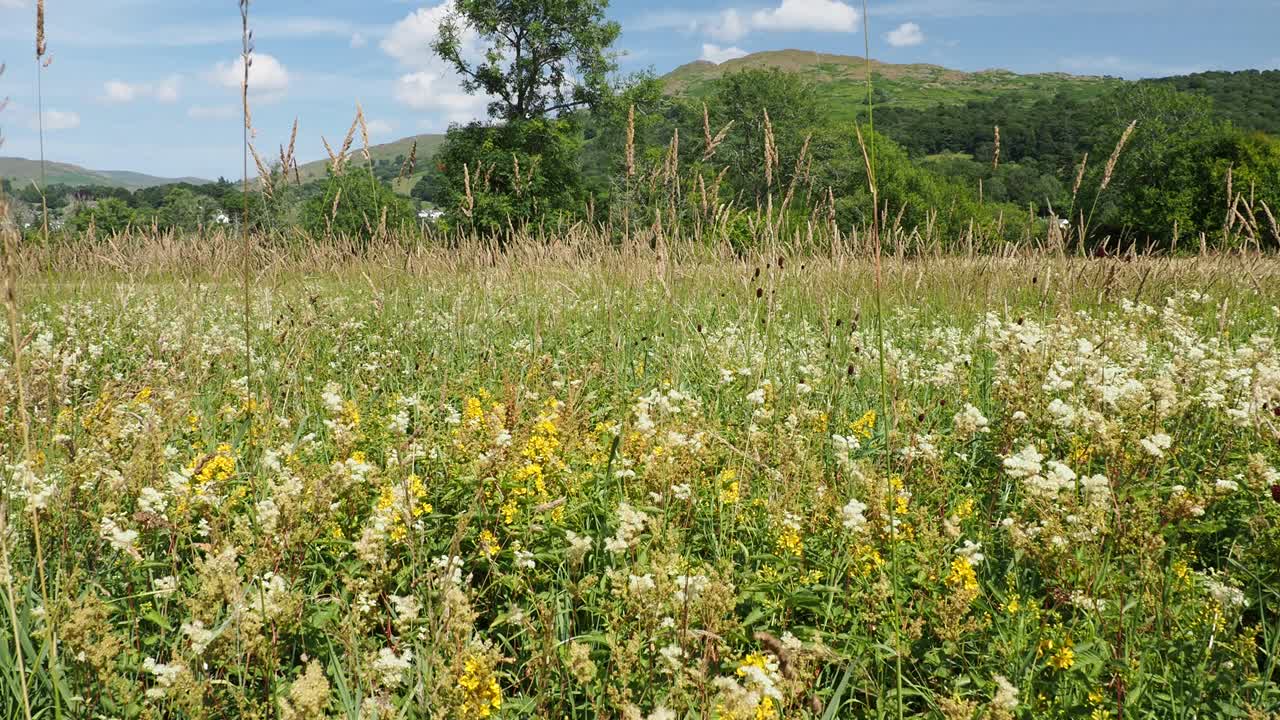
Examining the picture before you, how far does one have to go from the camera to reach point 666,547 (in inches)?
82.7

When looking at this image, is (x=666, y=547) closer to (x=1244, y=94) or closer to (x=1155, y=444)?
(x=1155, y=444)

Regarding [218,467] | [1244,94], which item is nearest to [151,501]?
[218,467]

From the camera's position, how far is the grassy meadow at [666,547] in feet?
5.66

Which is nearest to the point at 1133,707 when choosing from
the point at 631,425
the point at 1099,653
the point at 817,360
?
the point at 1099,653

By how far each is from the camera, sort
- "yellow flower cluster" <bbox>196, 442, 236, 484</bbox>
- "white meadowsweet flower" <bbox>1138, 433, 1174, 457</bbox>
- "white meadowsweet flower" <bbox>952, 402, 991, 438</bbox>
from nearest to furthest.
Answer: "white meadowsweet flower" <bbox>1138, 433, 1174, 457</bbox>, "yellow flower cluster" <bbox>196, 442, 236, 484</bbox>, "white meadowsweet flower" <bbox>952, 402, 991, 438</bbox>

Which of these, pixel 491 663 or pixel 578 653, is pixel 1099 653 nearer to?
pixel 578 653

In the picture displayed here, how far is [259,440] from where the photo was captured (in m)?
3.19

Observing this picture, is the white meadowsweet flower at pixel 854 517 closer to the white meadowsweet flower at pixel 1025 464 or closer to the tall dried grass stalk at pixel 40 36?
the white meadowsweet flower at pixel 1025 464

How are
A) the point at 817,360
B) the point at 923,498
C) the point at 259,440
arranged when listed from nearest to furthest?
1. the point at 923,498
2. the point at 259,440
3. the point at 817,360

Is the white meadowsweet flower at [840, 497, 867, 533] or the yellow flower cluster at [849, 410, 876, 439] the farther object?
the yellow flower cluster at [849, 410, 876, 439]

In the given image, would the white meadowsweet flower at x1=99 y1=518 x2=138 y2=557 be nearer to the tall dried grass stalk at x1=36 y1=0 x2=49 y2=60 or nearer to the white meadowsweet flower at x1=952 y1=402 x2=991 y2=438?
the tall dried grass stalk at x1=36 y1=0 x2=49 y2=60

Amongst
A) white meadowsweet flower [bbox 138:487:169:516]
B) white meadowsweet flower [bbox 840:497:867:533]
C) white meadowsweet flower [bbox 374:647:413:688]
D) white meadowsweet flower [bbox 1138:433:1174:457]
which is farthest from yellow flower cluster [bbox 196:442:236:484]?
white meadowsweet flower [bbox 1138:433:1174:457]

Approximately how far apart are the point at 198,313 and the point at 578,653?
541cm

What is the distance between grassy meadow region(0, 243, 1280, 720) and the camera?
1726 millimetres
